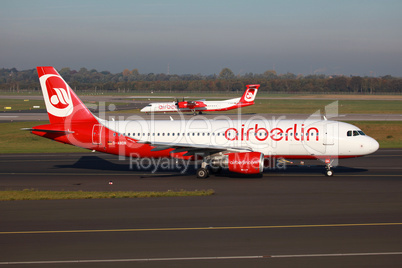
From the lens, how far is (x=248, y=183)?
27.7 metres

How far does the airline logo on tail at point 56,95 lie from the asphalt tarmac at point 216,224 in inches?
180

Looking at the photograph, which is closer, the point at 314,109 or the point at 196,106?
the point at 196,106

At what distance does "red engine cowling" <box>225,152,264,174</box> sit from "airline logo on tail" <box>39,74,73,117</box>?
1179cm

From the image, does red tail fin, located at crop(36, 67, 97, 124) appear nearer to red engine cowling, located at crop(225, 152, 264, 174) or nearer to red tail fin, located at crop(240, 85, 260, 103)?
red engine cowling, located at crop(225, 152, 264, 174)

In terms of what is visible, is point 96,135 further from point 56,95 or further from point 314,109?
point 314,109

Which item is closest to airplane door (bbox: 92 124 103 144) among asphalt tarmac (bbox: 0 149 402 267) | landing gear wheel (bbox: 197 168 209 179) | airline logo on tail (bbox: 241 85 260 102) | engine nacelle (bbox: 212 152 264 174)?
asphalt tarmac (bbox: 0 149 402 267)

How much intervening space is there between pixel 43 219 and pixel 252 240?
29.3 feet

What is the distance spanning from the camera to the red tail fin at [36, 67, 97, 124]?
31094 millimetres

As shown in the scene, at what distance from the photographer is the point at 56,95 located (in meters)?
31.2

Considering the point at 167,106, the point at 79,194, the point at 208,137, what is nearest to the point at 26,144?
the point at 208,137

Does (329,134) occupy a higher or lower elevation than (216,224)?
higher

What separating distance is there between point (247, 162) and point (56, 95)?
13.8 m

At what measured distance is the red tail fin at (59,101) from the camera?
102 ft

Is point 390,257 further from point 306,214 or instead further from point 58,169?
point 58,169
